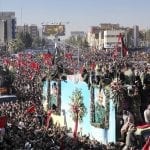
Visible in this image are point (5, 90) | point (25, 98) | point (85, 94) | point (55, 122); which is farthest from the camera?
point (5, 90)

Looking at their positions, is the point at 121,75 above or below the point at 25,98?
above

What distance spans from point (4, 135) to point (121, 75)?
6.05m

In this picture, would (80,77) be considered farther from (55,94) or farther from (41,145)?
(41,145)

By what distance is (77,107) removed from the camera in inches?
1153

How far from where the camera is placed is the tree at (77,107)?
28844mm

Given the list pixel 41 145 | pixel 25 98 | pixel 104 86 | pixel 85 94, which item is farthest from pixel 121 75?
pixel 25 98

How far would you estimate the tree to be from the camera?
94.6 feet

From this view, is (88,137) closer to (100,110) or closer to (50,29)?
(100,110)

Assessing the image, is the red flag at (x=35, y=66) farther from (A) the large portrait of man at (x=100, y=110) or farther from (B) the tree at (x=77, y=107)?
(A) the large portrait of man at (x=100, y=110)

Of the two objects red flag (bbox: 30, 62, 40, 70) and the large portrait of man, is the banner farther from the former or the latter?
the large portrait of man

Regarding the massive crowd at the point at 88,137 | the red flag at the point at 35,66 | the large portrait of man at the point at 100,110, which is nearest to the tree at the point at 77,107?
the massive crowd at the point at 88,137

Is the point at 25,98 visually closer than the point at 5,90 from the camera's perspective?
Yes

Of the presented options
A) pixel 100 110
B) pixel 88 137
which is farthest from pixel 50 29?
pixel 100 110

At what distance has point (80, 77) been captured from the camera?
1153 inches
